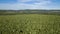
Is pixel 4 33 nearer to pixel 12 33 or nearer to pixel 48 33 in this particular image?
pixel 12 33

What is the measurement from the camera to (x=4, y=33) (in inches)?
414

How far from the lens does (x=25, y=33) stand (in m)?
10.6

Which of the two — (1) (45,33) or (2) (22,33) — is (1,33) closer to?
(2) (22,33)

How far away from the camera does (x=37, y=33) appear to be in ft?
34.8

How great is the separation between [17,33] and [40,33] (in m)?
1.47

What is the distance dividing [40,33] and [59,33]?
4.05 feet

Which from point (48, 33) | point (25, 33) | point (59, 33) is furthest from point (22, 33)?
point (59, 33)

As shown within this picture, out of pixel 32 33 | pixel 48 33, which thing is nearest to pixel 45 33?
pixel 48 33

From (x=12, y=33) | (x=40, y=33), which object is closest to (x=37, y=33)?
(x=40, y=33)

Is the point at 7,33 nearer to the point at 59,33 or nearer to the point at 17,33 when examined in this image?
the point at 17,33

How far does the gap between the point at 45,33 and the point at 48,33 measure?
0.20 meters

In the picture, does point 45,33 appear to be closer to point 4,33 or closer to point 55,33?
point 55,33

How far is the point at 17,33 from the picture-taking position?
1049 cm

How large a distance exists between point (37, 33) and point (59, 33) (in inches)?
56.4
